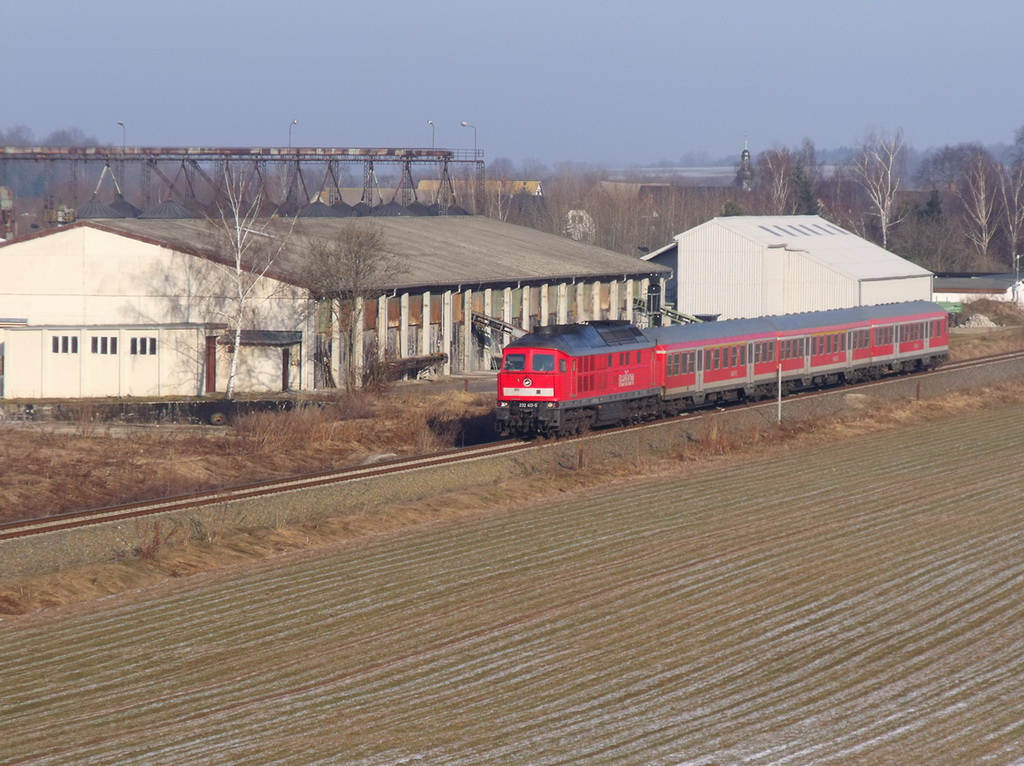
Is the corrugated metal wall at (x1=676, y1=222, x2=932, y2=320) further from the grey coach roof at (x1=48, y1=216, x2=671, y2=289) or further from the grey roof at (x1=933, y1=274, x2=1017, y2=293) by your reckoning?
the grey roof at (x1=933, y1=274, x2=1017, y2=293)

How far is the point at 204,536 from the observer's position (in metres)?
25.8

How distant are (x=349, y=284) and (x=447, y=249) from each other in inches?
613

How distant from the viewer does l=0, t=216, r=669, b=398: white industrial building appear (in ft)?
155

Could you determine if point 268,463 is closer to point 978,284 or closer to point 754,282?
point 754,282

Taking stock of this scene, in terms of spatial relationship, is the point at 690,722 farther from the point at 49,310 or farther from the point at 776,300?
the point at 776,300

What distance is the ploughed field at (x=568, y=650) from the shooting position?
50.9 ft

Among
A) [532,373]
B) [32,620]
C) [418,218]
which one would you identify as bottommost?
[32,620]

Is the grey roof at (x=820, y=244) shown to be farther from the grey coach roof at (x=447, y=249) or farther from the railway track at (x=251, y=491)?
the railway track at (x=251, y=491)

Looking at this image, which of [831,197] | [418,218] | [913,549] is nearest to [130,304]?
[418,218]

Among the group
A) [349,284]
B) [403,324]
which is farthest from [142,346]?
[403,324]

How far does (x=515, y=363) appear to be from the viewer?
35.7 m

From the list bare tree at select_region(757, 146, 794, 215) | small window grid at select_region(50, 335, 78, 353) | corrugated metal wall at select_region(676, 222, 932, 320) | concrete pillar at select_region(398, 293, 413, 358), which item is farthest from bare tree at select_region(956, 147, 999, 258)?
small window grid at select_region(50, 335, 78, 353)

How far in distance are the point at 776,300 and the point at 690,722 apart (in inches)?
2364

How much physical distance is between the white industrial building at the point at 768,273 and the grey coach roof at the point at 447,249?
2.37 m
